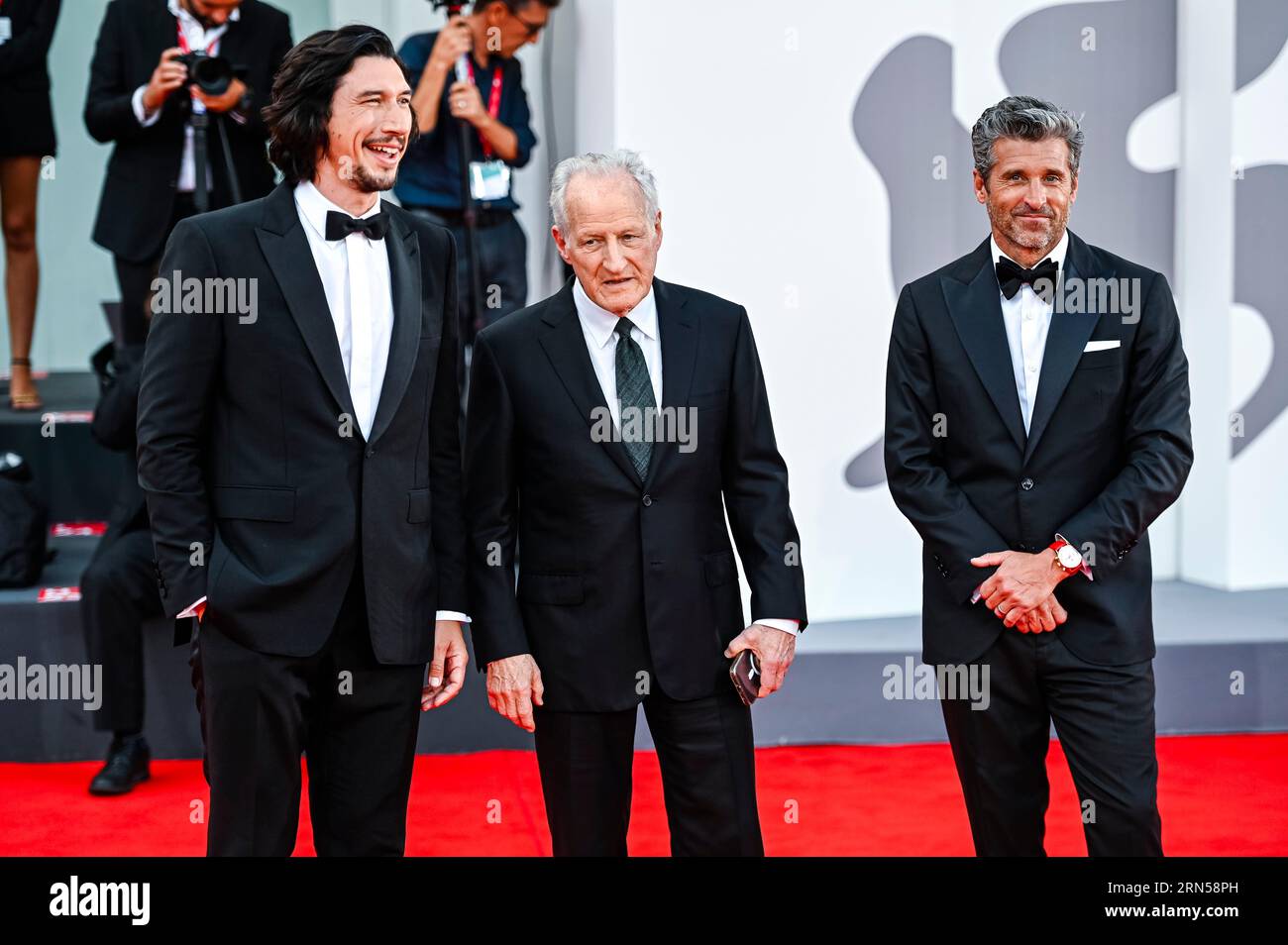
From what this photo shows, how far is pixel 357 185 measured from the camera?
7.52 feet

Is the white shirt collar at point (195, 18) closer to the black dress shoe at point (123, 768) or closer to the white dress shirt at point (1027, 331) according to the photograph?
the black dress shoe at point (123, 768)

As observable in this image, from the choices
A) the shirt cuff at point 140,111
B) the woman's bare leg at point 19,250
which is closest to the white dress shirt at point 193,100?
the shirt cuff at point 140,111

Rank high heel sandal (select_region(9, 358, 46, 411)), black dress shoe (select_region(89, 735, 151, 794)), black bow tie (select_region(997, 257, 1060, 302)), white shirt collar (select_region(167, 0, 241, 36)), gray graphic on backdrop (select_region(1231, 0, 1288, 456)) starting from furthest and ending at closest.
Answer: high heel sandal (select_region(9, 358, 46, 411)), gray graphic on backdrop (select_region(1231, 0, 1288, 456)), white shirt collar (select_region(167, 0, 241, 36)), black dress shoe (select_region(89, 735, 151, 794)), black bow tie (select_region(997, 257, 1060, 302))

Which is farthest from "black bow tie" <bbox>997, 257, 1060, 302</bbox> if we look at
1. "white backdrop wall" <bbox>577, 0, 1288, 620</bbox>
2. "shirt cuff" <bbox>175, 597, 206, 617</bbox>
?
"white backdrop wall" <bbox>577, 0, 1288, 620</bbox>

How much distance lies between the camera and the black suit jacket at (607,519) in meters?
2.39

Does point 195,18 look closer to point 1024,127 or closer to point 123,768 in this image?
point 123,768

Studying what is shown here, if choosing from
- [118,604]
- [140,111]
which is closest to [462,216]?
[140,111]

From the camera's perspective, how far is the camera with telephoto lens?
13.7 feet

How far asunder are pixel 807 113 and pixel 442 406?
2509 millimetres

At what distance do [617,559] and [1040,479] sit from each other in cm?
71

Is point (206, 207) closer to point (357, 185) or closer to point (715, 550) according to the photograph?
point (357, 185)

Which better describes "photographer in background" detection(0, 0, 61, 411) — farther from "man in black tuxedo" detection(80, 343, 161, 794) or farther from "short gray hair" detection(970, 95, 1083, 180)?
"short gray hair" detection(970, 95, 1083, 180)

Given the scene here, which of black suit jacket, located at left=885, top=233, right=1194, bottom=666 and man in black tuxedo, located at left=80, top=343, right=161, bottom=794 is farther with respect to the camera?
man in black tuxedo, located at left=80, top=343, right=161, bottom=794

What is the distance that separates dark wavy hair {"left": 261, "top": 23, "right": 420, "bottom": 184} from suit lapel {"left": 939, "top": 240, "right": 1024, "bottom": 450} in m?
1.01
